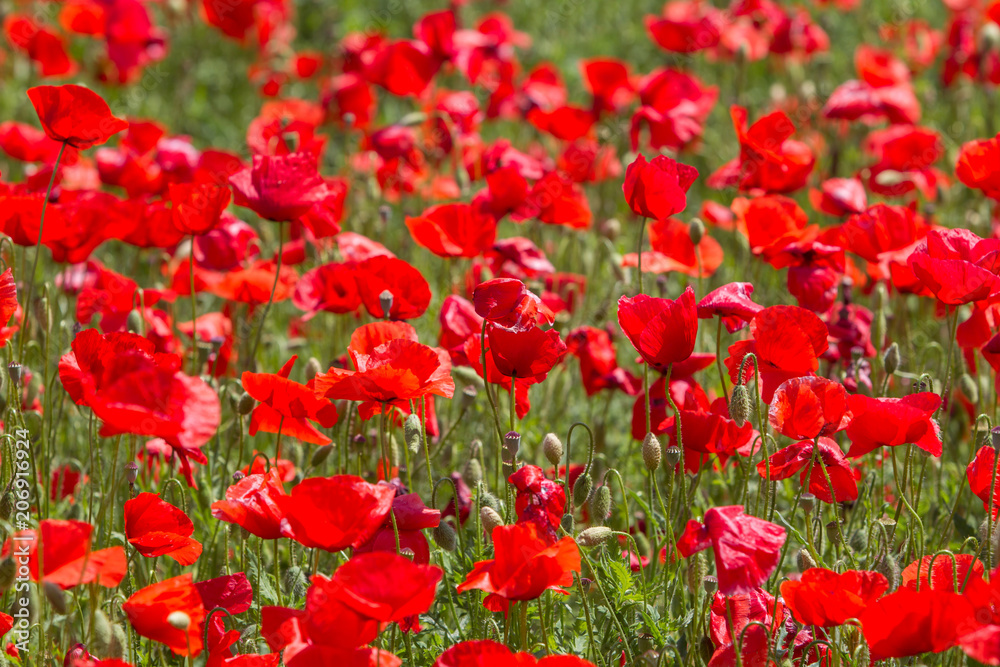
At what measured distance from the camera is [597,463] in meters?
2.49

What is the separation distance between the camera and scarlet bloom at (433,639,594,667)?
1.48 metres

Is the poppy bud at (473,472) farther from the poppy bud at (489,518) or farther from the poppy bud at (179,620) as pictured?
the poppy bud at (179,620)

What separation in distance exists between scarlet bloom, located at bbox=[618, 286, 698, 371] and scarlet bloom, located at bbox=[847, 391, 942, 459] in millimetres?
297

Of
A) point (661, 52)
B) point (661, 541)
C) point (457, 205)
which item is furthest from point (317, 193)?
point (661, 52)

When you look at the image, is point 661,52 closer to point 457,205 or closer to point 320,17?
point 320,17

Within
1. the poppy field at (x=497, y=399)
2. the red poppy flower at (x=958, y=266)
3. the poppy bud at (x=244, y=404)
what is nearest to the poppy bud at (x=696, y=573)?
the poppy field at (x=497, y=399)

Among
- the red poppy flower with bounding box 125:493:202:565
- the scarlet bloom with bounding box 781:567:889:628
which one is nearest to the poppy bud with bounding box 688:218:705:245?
the scarlet bloom with bounding box 781:567:889:628

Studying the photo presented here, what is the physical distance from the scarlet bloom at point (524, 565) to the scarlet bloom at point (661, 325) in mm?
427

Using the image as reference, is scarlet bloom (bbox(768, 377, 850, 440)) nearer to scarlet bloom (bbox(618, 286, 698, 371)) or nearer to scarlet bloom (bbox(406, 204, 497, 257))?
scarlet bloom (bbox(618, 286, 698, 371))

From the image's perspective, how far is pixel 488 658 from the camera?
1483 millimetres

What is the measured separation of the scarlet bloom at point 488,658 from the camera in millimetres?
1476

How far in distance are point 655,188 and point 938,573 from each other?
2.84 ft

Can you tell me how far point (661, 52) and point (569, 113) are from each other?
3322mm

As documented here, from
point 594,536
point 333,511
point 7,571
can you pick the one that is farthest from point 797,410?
point 7,571
